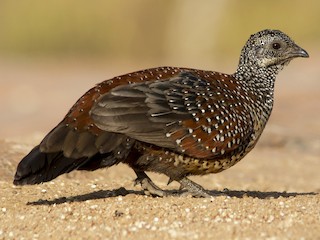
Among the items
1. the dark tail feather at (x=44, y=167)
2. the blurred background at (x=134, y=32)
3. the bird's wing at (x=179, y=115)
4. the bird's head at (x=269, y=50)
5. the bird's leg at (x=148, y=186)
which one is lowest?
the blurred background at (x=134, y=32)

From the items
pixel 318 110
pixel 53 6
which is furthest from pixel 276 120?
pixel 53 6

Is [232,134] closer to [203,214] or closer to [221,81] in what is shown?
[221,81]

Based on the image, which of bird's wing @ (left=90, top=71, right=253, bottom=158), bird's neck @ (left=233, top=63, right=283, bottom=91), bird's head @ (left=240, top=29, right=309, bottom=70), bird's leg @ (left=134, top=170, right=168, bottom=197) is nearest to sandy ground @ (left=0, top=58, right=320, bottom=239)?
bird's leg @ (left=134, top=170, right=168, bottom=197)

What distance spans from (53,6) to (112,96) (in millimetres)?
31782

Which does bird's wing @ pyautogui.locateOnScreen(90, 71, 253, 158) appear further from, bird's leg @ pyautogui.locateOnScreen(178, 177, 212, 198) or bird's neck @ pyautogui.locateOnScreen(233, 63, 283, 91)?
bird's neck @ pyautogui.locateOnScreen(233, 63, 283, 91)

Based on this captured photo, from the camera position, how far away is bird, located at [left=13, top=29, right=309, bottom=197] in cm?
782

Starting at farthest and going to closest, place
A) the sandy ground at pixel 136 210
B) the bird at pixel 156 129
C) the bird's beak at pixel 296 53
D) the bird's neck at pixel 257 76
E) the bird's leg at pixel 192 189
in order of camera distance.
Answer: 1. the bird's beak at pixel 296 53
2. the bird's neck at pixel 257 76
3. the bird's leg at pixel 192 189
4. the bird at pixel 156 129
5. the sandy ground at pixel 136 210

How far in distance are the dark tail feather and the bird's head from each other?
256 cm

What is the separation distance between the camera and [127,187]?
9.87m

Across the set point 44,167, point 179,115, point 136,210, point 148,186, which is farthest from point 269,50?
point 44,167

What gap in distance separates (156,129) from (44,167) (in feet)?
3.39

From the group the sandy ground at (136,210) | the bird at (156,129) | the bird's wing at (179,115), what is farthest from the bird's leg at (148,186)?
the bird's wing at (179,115)

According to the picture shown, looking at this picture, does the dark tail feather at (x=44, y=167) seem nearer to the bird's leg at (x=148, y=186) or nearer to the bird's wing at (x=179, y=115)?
the bird's wing at (x=179, y=115)

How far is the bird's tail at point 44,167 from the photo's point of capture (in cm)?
771
